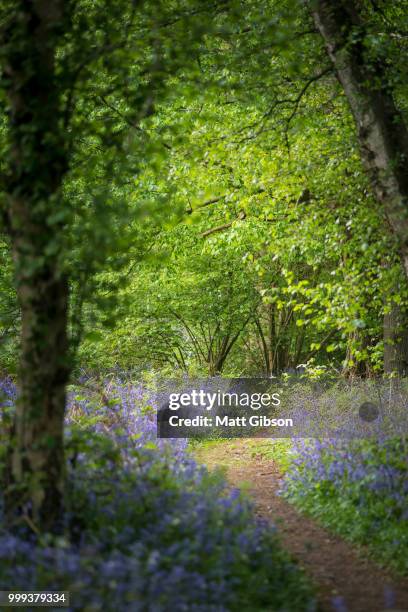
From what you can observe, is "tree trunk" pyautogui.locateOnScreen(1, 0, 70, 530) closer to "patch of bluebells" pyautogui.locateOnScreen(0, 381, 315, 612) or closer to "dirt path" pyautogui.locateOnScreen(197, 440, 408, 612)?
"patch of bluebells" pyautogui.locateOnScreen(0, 381, 315, 612)

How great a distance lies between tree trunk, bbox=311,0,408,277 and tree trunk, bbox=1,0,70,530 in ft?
12.0

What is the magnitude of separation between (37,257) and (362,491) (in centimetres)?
418

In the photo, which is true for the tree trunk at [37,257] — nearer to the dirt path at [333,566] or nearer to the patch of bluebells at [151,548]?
the patch of bluebells at [151,548]

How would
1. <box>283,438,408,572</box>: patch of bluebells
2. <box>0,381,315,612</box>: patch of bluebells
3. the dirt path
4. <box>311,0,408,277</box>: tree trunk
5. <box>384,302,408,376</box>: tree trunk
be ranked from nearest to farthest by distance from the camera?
<box>0,381,315,612</box>: patch of bluebells
the dirt path
<box>283,438,408,572</box>: patch of bluebells
<box>311,0,408,277</box>: tree trunk
<box>384,302,408,376</box>: tree trunk

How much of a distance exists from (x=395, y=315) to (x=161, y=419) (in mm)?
5231

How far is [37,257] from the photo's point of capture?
14.0ft

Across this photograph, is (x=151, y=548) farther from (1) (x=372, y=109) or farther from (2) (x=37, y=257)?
(1) (x=372, y=109)

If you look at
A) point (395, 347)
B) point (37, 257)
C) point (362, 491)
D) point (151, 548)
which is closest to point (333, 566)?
point (362, 491)

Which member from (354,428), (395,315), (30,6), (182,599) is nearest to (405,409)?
(354,428)

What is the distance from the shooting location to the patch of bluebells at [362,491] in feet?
19.1

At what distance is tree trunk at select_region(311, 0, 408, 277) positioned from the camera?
693cm

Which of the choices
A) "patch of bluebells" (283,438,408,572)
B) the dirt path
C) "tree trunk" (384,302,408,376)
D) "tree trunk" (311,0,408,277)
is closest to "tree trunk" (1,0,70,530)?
the dirt path

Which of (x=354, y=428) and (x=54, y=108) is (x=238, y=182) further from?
(x=54, y=108)

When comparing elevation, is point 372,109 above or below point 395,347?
above
